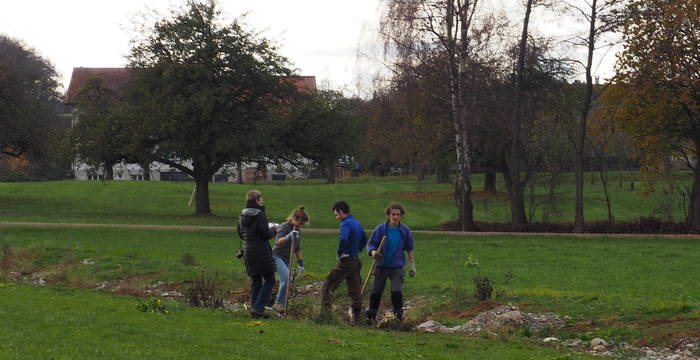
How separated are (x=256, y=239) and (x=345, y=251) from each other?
53.9 inches

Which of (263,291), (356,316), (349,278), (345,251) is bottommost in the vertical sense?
(356,316)

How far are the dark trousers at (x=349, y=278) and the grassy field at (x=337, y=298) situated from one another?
51cm

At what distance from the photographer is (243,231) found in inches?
545

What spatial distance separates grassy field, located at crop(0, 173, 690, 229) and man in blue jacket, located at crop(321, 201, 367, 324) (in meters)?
27.4

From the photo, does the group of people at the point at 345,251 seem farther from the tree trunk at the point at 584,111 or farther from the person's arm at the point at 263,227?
the tree trunk at the point at 584,111

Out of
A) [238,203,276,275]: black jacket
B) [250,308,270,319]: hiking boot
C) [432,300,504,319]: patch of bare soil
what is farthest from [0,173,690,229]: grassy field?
[238,203,276,275]: black jacket

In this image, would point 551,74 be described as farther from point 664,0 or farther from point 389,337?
point 389,337

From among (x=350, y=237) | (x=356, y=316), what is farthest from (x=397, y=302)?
(x=350, y=237)

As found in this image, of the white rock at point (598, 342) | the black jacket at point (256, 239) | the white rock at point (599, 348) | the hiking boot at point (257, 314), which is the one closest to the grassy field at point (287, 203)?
the hiking boot at point (257, 314)

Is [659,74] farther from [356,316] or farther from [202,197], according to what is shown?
[356,316]

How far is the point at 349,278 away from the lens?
556 inches

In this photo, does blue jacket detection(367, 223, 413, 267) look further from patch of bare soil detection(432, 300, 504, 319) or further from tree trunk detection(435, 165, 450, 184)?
tree trunk detection(435, 165, 450, 184)

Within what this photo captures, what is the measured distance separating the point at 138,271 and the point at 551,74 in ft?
92.0

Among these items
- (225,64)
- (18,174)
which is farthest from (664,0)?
(18,174)
